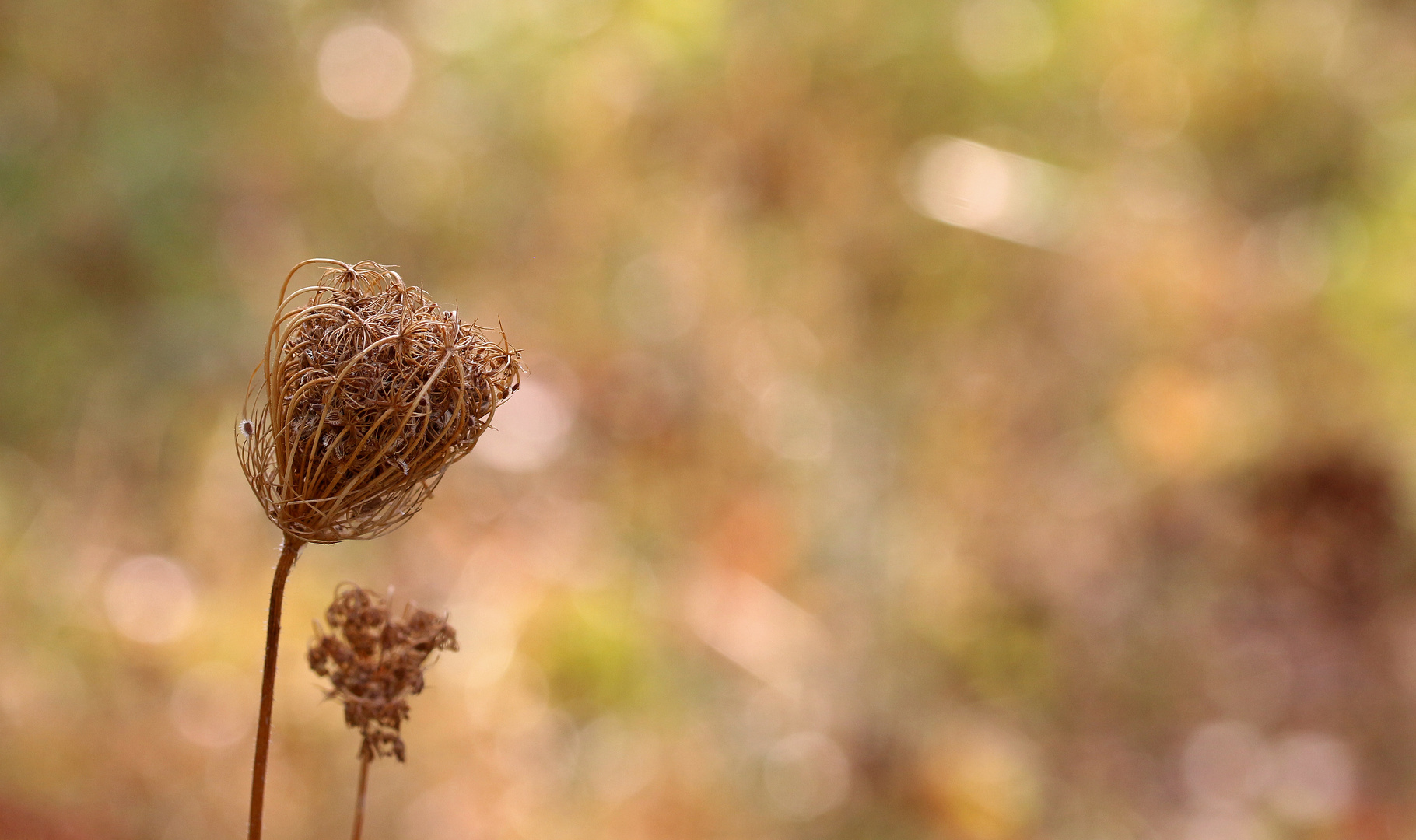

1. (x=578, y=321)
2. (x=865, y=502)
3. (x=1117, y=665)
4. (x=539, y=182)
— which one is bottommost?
(x=1117, y=665)

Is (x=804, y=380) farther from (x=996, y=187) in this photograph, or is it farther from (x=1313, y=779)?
(x=1313, y=779)

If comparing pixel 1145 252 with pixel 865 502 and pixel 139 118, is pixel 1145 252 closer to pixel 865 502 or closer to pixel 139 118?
pixel 865 502

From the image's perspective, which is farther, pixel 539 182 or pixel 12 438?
pixel 539 182

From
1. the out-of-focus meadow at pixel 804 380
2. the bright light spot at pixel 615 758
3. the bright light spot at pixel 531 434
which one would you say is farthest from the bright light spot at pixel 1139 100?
the bright light spot at pixel 615 758

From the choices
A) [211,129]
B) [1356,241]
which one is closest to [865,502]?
[1356,241]

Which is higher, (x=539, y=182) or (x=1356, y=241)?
(x=539, y=182)

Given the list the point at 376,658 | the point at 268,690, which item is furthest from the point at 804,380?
the point at 268,690
